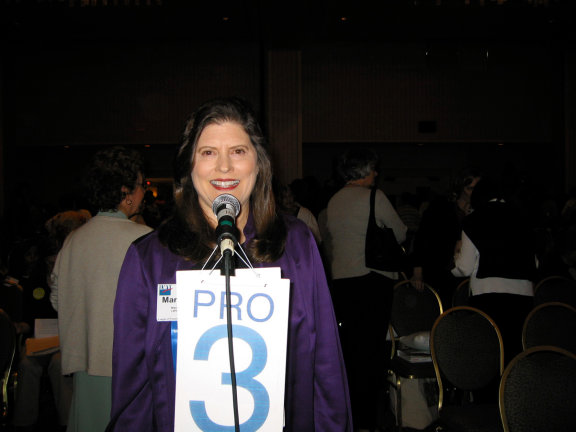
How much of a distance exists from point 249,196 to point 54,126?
36.0ft

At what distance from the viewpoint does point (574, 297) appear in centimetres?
458

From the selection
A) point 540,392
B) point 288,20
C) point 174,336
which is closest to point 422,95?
point 288,20

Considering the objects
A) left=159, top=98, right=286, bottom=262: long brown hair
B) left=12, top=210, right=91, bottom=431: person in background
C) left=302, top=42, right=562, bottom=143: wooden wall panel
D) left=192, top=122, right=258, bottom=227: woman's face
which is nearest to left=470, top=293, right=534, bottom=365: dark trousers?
left=159, top=98, right=286, bottom=262: long brown hair

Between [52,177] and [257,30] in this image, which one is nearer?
[257,30]

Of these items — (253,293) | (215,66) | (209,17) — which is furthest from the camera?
(215,66)

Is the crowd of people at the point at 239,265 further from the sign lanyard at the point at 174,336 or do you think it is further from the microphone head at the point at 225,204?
the microphone head at the point at 225,204

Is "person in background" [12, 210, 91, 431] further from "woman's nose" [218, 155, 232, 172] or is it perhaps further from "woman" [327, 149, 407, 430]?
"woman's nose" [218, 155, 232, 172]

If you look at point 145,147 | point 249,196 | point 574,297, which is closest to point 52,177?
point 145,147

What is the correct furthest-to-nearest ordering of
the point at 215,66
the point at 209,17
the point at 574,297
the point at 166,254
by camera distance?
the point at 215,66 → the point at 209,17 → the point at 574,297 → the point at 166,254

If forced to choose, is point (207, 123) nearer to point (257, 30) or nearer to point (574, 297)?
point (574, 297)

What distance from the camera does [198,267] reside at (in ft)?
4.98

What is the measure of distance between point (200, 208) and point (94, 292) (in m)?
0.94

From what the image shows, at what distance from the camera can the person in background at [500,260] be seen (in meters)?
3.40

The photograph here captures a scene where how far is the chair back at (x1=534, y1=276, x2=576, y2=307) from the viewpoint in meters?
4.59
